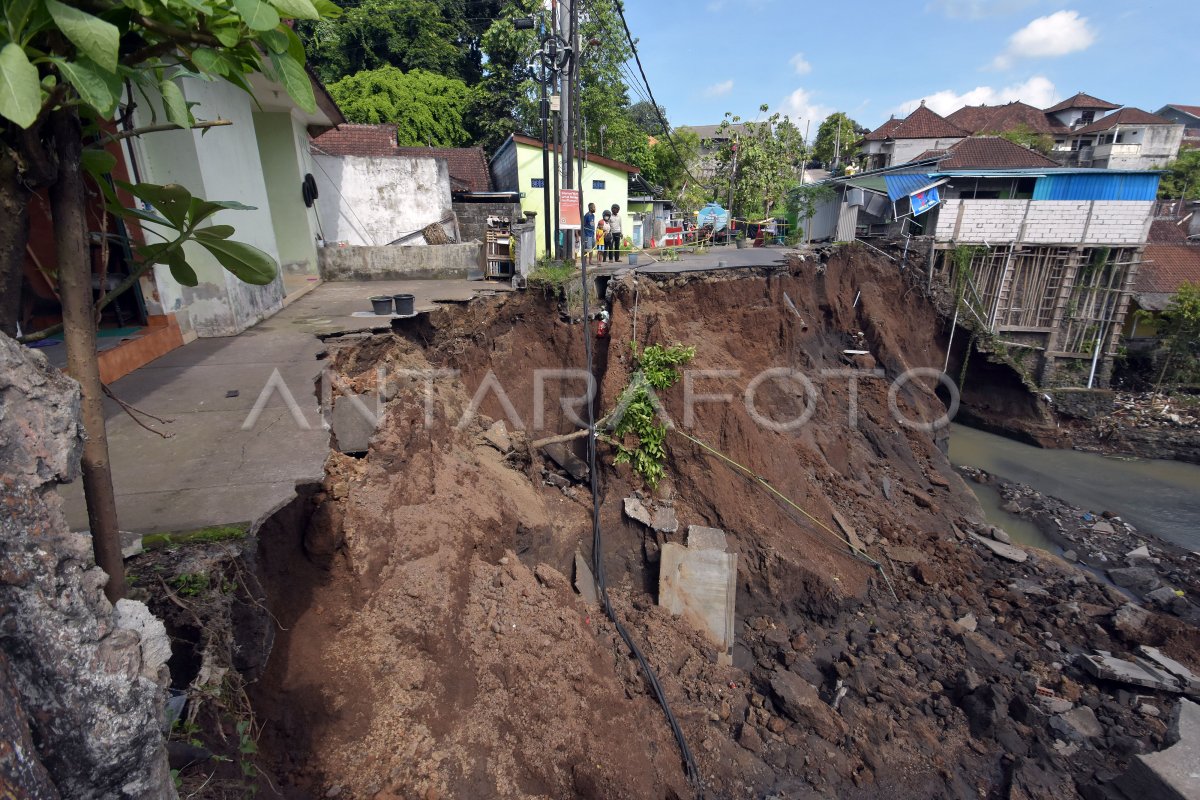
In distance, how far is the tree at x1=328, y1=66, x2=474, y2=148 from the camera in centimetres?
2180

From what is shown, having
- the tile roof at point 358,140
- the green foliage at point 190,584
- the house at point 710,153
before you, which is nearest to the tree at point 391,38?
the tile roof at point 358,140

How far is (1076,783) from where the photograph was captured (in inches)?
213

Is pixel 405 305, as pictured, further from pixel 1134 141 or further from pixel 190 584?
pixel 1134 141

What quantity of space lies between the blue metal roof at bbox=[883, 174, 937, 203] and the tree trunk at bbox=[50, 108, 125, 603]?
56.5ft

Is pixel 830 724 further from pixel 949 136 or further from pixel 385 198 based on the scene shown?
pixel 949 136

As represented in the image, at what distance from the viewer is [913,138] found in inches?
1190

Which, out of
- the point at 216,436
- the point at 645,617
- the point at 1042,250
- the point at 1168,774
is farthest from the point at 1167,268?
the point at 216,436

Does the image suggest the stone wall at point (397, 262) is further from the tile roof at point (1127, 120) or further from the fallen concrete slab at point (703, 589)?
the tile roof at point (1127, 120)

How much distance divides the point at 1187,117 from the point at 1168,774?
206 feet

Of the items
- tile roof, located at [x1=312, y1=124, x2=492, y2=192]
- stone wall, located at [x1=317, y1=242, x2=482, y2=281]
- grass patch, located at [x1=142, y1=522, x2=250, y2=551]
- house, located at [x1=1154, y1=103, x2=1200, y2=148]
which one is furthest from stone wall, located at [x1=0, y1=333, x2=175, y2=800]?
house, located at [x1=1154, y1=103, x2=1200, y2=148]

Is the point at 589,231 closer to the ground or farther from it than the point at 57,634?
farther from it

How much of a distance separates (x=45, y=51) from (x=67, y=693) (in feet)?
4.86

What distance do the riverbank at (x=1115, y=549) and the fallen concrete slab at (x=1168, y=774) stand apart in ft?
14.7

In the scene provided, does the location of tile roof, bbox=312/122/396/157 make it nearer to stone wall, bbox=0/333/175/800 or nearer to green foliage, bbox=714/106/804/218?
green foliage, bbox=714/106/804/218
